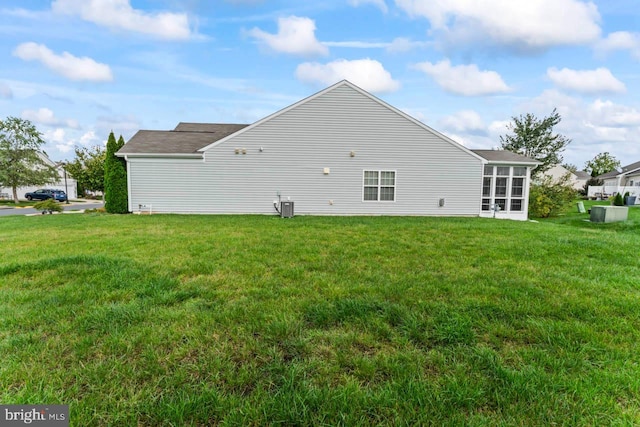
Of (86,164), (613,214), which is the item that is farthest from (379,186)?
(86,164)

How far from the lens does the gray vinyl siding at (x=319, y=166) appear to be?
13.1 meters

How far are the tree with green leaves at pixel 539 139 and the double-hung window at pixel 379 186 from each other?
20.5 metres

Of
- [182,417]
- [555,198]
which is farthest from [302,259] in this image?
[555,198]

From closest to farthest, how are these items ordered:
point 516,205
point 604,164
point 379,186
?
point 379,186
point 516,205
point 604,164

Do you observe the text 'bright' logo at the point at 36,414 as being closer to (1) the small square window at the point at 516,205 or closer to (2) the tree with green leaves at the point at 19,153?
(1) the small square window at the point at 516,205

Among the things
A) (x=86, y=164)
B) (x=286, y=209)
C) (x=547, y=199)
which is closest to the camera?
(x=286, y=209)

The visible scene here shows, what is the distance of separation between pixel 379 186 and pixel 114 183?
11815mm

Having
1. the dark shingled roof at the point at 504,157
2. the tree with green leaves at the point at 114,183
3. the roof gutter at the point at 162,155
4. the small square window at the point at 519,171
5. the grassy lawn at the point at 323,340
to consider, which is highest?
the dark shingled roof at the point at 504,157

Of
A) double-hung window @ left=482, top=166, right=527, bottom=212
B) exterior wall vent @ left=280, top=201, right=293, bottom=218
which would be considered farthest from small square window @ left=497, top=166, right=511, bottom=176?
exterior wall vent @ left=280, top=201, right=293, bottom=218

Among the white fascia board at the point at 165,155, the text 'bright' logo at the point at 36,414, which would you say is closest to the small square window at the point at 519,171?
the white fascia board at the point at 165,155

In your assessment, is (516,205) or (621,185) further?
(621,185)

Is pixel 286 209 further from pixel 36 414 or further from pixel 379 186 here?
pixel 36 414

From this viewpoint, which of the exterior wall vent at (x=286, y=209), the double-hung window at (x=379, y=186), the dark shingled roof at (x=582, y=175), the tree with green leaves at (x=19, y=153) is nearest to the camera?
the exterior wall vent at (x=286, y=209)

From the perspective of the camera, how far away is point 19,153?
27.5 metres
